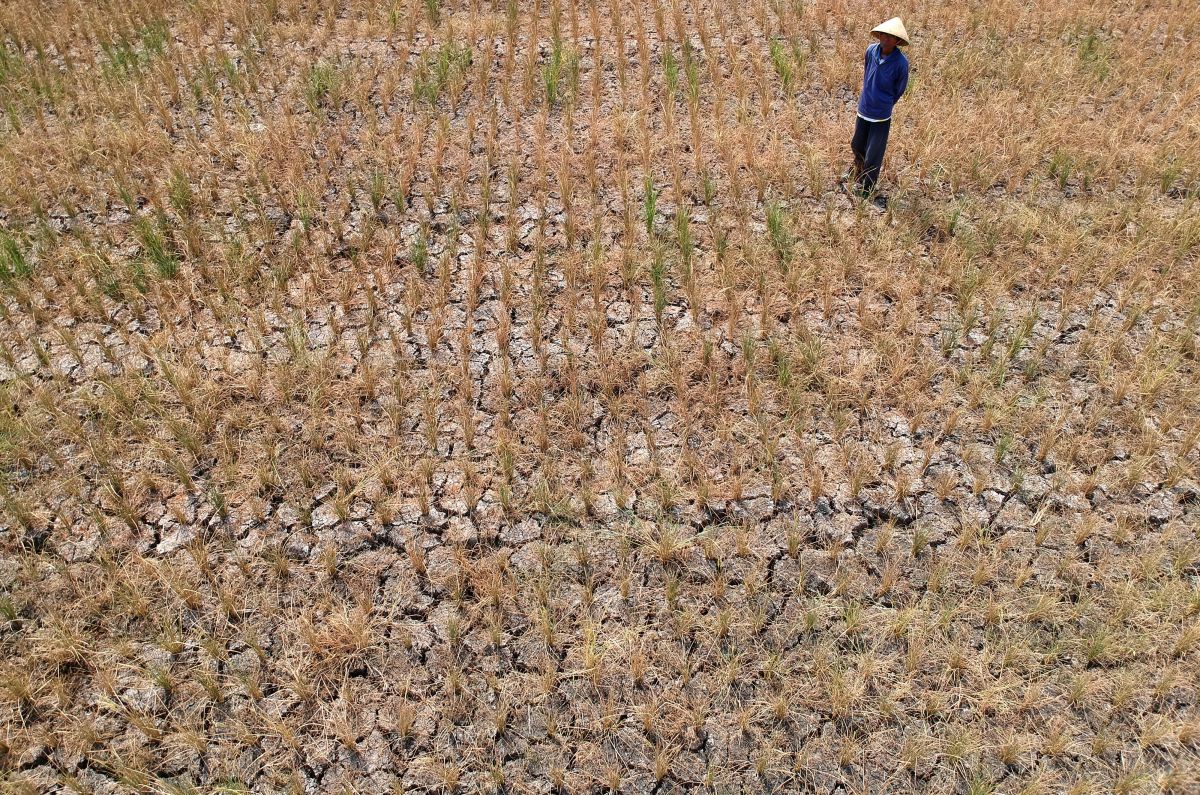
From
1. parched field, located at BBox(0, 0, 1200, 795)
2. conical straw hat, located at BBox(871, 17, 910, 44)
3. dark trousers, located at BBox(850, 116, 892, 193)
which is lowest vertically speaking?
parched field, located at BBox(0, 0, 1200, 795)

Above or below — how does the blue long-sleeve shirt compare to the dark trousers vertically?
above

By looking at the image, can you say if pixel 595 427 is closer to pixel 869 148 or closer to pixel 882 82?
pixel 869 148

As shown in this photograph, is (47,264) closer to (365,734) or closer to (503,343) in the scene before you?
(503,343)

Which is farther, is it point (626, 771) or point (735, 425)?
point (735, 425)

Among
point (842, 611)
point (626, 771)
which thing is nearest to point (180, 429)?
point (626, 771)

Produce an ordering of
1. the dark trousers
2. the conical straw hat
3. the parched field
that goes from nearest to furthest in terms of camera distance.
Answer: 1. the parched field
2. the conical straw hat
3. the dark trousers

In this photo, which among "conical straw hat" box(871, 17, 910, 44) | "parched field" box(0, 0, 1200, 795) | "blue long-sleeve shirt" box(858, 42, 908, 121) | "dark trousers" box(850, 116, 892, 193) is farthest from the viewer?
"dark trousers" box(850, 116, 892, 193)

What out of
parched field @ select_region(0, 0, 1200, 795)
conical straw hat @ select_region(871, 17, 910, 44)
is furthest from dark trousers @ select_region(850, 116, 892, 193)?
conical straw hat @ select_region(871, 17, 910, 44)

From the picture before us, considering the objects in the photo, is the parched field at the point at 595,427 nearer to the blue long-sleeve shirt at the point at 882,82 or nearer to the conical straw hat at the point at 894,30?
the blue long-sleeve shirt at the point at 882,82

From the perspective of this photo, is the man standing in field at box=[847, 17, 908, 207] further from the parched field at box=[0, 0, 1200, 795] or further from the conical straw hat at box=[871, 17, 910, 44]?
the parched field at box=[0, 0, 1200, 795]
